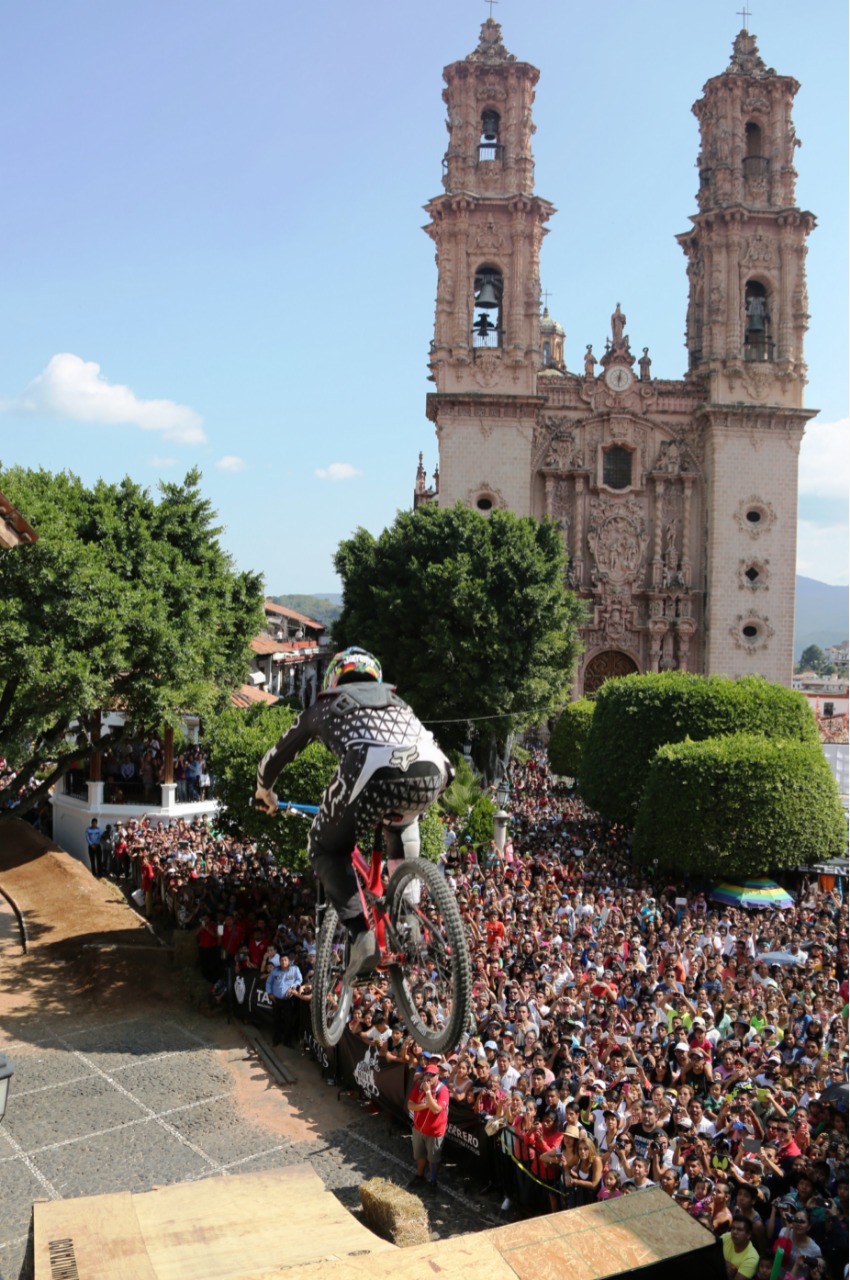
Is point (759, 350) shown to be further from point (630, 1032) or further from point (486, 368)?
Result: point (630, 1032)

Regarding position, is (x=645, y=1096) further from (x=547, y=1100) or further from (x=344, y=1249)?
(x=344, y=1249)

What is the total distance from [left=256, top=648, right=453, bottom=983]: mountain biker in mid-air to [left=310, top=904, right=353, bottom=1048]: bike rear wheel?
0.29m

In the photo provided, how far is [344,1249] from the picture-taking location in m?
8.63

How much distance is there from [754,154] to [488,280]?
44.4 ft

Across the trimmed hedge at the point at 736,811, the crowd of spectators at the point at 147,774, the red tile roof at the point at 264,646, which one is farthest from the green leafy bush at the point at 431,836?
the red tile roof at the point at 264,646

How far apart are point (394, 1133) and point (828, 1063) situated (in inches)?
231

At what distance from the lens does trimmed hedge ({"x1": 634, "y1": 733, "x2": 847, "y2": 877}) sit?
965 inches

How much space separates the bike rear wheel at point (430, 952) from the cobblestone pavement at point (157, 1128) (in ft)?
22.0

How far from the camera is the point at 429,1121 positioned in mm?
12891

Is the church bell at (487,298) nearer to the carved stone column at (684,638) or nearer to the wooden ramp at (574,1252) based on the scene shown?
the carved stone column at (684,638)

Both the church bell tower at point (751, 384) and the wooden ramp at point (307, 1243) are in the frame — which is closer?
the wooden ramp at point (307, 1243)

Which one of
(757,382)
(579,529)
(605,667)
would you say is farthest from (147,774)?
(757,382)

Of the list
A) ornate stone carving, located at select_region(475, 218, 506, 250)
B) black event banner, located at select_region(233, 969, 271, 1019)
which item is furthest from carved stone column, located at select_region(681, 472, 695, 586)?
black event banner, located at select_region(233, 969, 271, 1019)

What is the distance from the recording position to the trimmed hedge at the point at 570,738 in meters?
38.8
